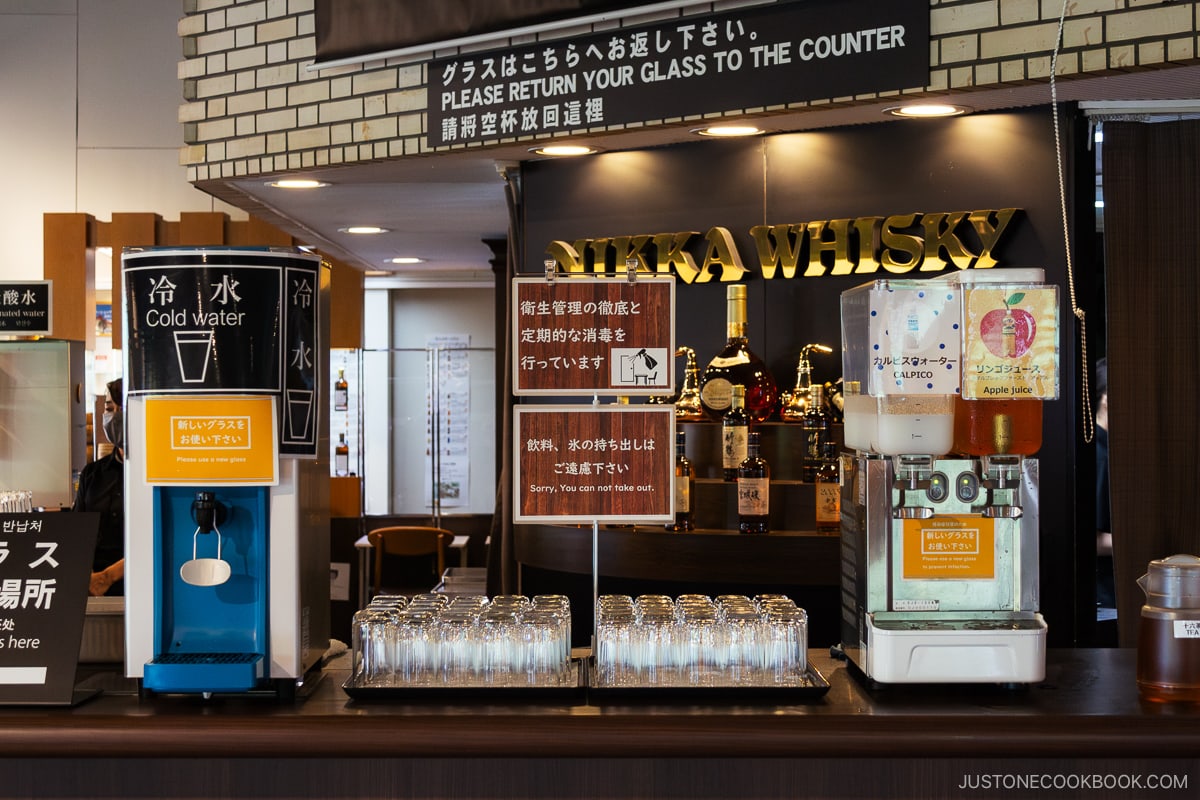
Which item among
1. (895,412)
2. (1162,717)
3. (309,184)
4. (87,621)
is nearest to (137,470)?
(87,621)

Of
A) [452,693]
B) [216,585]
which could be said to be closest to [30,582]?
[216,585]

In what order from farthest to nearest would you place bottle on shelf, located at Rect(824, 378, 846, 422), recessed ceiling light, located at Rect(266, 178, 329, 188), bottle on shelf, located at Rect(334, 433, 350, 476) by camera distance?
bottle on shelf, located at Rect(334, 433, 350, 476) → recessed ceiling light, located at Rect(266, 178, 329, 188) → bottle on shelf, located at Rect(824, 378, 846, 422)

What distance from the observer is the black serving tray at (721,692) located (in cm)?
214

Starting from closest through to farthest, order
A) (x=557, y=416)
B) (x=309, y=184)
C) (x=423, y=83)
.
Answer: (x=557, y=416), (x=423, y=83), (x=309, y=184)

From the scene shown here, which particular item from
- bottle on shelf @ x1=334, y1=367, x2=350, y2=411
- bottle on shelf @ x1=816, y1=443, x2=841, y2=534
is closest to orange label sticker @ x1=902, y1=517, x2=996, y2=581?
bottle on shelf @ x1=816, y1=443, x2=841, y2=534

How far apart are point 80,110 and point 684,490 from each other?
6425 millimetres

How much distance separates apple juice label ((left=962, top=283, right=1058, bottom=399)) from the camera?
2.17 metres

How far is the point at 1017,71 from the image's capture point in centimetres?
343

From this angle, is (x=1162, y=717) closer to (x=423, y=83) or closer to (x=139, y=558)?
(x=139, y=558)

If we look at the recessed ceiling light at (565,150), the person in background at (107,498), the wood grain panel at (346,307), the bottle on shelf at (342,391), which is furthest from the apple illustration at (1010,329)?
the bottle on shelf at (342,391)

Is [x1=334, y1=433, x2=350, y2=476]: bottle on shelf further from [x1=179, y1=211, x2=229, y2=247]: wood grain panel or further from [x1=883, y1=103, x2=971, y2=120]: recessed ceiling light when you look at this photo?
[x1=883, y1=103, x2=971, y2=120]: recessed ceiling light

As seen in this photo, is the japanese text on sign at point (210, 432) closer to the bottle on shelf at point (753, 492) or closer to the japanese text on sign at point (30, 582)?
the japanese text on sign at point (30, 582)

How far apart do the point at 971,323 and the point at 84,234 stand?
21.7 ft

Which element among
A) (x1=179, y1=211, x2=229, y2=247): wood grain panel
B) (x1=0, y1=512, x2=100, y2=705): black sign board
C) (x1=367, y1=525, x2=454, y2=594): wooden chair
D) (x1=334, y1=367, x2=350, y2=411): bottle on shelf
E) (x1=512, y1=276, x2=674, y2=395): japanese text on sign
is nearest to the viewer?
(x1=0, y1=512, x2=100, y2=705): black sign board
